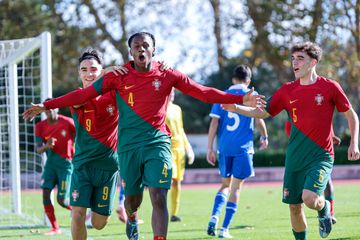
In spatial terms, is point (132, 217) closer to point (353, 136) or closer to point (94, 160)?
point (94, 160)

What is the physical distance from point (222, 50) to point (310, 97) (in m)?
29.4

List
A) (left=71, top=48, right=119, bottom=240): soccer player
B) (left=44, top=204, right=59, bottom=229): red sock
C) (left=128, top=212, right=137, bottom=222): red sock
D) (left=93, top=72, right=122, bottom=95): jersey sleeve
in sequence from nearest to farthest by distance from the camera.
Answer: (left=93, top=72, right=122, bottom=95): jersey sleeve → (left=71, top=48, right=119, bottom=240): soccer player → (left=128, top=212, right=137, bottom=222): red sock → (left=44, top=204, right=59, bottom=229): red sock

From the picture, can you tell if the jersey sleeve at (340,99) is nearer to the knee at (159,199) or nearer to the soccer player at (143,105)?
the soccer player at (143,105)

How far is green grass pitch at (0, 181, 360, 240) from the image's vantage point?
396 inches

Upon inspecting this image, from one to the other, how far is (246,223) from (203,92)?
17.3 ft

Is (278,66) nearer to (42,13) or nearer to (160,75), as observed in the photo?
(42,13)

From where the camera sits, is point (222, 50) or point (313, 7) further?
point (222, 50)

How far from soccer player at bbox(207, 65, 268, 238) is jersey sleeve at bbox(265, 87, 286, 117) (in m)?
2.25

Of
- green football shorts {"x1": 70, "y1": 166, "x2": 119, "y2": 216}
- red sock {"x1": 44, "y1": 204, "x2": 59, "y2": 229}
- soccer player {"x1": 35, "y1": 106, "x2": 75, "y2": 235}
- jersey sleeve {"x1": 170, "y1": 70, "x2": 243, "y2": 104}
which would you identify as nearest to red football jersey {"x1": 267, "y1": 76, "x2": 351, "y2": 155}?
jersey sleeve {"x1": 170, "y1": 70, "x2": 243, "y2": 104}

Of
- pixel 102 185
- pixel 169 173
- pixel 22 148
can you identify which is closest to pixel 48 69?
pixel 102 185

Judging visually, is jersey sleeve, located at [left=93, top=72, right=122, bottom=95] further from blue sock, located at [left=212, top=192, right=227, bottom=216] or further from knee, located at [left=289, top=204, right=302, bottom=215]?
blue sock, located at [left=212, top=192, right=227, bottom=216]

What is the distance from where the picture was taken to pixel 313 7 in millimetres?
31109

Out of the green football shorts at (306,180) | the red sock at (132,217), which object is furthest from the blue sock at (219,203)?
the green football shorts at (306,180)

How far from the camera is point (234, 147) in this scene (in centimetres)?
1028
